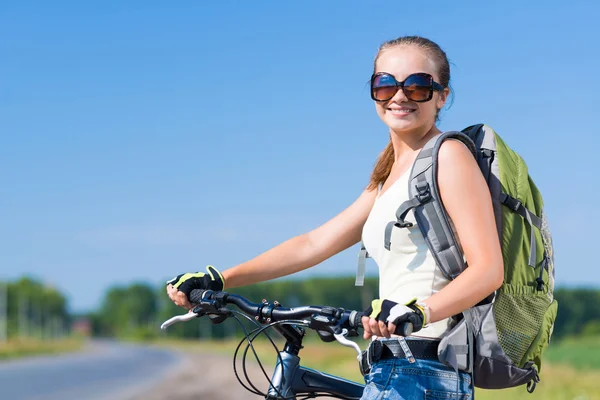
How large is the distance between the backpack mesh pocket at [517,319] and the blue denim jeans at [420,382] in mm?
170

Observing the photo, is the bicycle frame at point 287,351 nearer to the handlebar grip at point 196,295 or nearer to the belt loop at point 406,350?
the handlebar grip at point 196,295

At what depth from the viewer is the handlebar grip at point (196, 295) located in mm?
2971

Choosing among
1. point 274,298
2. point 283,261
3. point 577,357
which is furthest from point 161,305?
point 283,261

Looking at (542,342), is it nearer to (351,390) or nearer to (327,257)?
(351,390)

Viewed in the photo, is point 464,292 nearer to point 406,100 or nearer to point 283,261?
point 406,100

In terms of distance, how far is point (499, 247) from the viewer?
2.49 metres

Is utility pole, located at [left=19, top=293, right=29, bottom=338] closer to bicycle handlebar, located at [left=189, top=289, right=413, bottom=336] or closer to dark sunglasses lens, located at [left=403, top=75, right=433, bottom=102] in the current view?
bicycle handlebar, located at [left=189, top=289, right=413, bottom=336]

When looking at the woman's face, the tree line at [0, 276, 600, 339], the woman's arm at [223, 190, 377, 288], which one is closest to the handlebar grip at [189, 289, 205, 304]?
the woman's arm at [223, 190, 377, 288]

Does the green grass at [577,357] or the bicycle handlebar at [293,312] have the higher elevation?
the bicycle handlebar at [293,312]

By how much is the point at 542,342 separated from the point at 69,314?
552 feet

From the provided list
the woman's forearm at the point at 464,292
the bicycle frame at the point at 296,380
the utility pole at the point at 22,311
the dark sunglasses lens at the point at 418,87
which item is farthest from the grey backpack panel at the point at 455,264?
the utility pole at the point at 22,311

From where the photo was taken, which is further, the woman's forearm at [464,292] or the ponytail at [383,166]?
the ponytail at [383,166]

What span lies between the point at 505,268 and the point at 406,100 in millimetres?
625

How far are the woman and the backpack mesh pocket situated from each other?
0.43 feet
